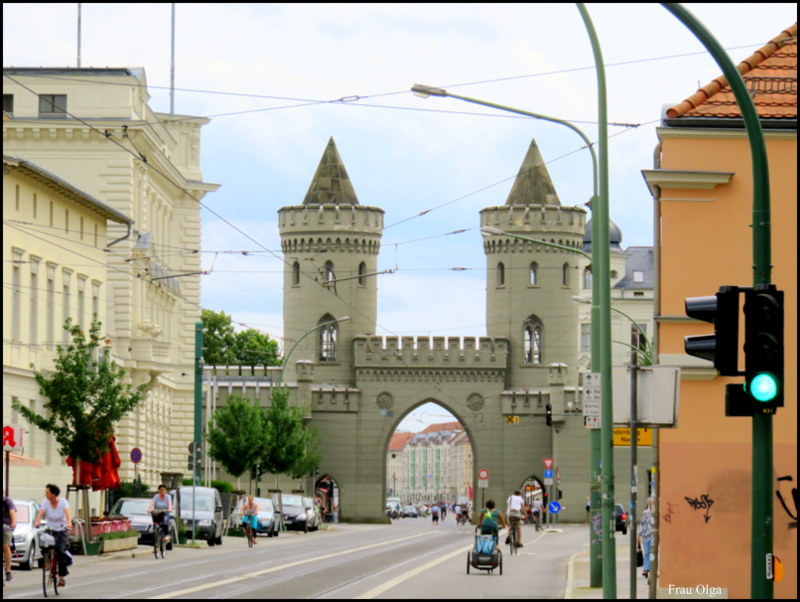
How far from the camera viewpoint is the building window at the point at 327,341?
96938 mm

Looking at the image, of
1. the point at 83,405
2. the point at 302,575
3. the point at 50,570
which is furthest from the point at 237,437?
the point at 50,570

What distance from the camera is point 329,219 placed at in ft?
326

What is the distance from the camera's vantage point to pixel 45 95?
2258 inches

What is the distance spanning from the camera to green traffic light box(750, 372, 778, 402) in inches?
542

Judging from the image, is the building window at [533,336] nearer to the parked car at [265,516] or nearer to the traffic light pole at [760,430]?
the parked car at [265,516]

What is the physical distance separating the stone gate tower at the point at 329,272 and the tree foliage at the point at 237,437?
28.4m

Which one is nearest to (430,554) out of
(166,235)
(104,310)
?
(104,310)

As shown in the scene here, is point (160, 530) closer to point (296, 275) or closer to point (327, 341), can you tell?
point (327, 341)

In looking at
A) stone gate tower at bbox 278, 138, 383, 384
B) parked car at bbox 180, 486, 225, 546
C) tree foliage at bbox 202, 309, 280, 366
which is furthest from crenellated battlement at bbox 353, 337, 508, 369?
parked car at bbox 180, 486, 225, 546

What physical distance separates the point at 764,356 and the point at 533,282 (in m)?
85.2

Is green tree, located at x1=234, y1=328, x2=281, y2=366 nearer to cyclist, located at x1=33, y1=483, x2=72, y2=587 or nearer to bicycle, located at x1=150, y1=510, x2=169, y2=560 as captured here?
bicycle, located at x1=150, y1=510, x2=169, y2=560

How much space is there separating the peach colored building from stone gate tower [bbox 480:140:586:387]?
72.5 meters

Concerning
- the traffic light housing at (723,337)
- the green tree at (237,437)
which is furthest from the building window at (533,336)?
the traffic light housing at (723,337)

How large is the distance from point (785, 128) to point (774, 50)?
2.15m
